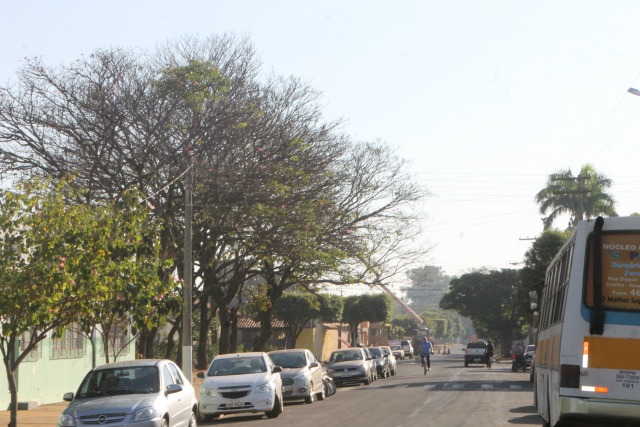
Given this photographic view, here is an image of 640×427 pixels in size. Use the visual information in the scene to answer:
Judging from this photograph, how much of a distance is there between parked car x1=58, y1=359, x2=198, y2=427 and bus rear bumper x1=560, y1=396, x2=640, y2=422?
6.93 metres

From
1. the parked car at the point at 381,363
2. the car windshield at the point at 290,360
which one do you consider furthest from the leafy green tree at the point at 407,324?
the car windshield at the point at 290,360

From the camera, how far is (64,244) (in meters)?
17.7

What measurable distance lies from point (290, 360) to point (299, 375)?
69cm

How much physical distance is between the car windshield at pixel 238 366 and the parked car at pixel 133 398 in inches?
237

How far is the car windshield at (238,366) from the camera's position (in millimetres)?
24859

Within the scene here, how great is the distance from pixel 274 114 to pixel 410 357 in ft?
227

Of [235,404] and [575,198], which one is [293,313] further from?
[235,404]

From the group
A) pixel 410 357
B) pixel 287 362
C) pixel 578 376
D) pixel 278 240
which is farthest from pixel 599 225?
pixel 410 357

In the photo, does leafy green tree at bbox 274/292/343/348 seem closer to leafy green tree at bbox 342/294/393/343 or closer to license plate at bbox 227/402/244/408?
leafy green tree at bbox 342/294/393/343

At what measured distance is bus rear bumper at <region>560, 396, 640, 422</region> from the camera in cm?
1190

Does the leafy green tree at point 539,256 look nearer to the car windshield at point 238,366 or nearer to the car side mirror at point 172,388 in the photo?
the car windshield at point 238,366

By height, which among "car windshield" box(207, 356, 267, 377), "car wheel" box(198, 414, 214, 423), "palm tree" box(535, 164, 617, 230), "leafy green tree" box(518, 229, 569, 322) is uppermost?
"palm tree" box(535, 164, 617, 230)

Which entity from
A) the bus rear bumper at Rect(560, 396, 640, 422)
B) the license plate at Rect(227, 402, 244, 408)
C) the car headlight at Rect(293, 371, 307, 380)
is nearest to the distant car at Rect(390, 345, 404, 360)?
the car headlight at Rect(293, 371, 307, 380)

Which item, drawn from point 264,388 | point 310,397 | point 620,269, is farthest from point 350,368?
point 620,269
